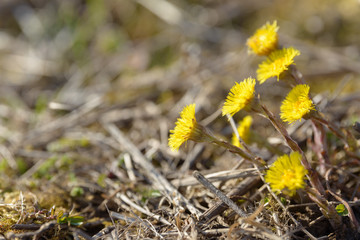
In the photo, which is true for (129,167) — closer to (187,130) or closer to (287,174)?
(187,130)

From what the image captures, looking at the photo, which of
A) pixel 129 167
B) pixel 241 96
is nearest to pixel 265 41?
pixel 241 96

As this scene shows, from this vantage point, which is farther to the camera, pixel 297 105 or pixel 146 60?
Result: pixel 146 60

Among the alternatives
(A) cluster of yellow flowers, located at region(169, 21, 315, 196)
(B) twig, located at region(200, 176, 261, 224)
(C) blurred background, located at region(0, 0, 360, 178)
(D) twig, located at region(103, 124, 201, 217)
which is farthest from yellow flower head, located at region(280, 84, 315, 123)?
(C) blurred background, located at region(0, 0, 360, 178)

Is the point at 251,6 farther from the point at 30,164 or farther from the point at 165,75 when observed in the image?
the point at 30,164

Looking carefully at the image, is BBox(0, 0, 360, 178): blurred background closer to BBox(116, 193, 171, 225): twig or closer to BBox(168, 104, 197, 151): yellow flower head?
BBox(116, 193, 171, 225): twig

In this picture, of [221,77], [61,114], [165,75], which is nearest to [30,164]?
[61,114]

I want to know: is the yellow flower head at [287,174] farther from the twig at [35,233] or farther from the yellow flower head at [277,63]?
the twig at [35,233]
